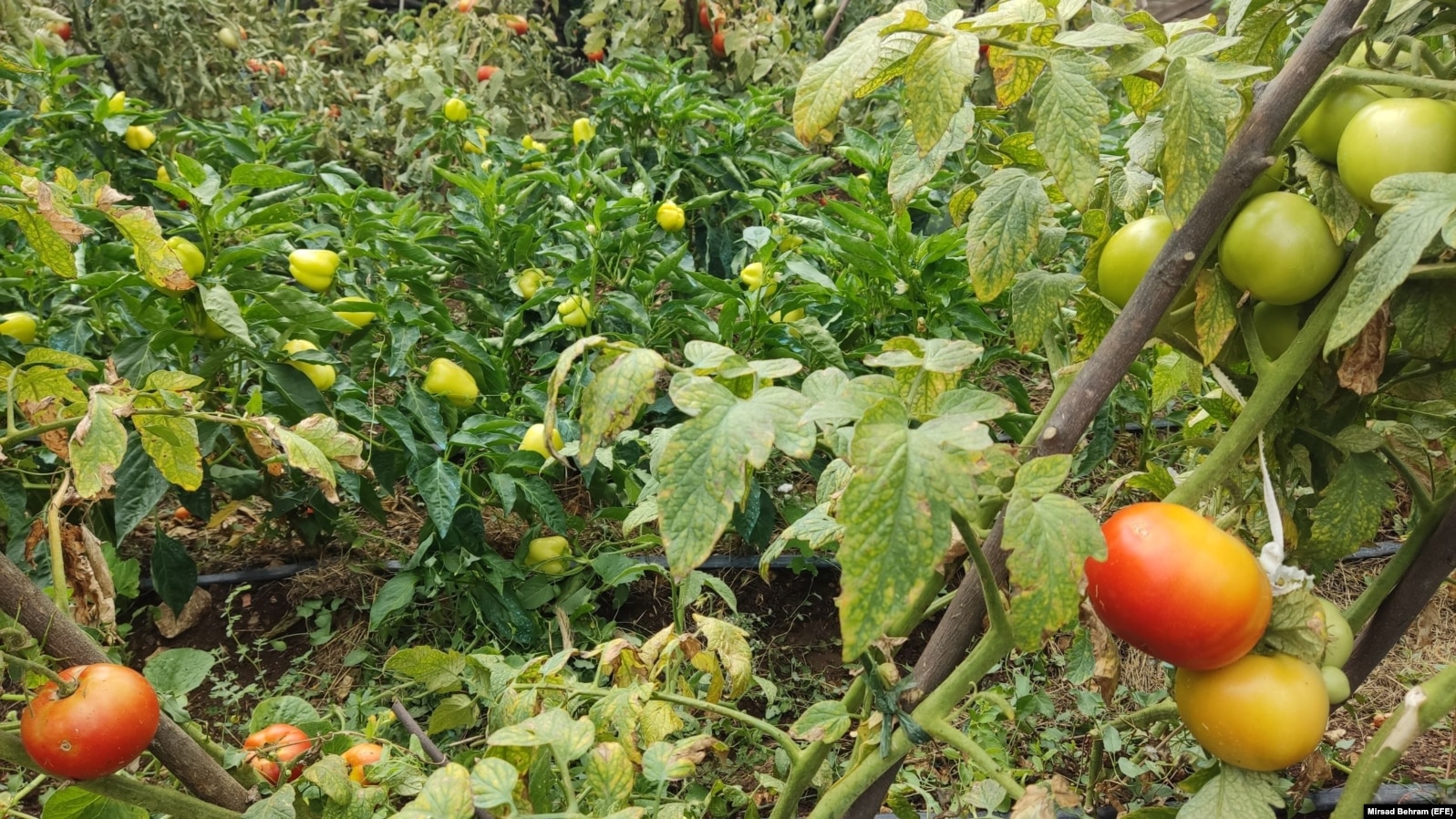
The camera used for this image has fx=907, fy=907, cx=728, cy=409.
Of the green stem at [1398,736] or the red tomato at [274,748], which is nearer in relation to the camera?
the green stem at [1398,736]

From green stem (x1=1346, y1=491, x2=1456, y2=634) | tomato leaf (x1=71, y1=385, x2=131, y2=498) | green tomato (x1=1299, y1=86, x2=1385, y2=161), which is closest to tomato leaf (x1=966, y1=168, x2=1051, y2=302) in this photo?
green tomato (x1=1299, y1=86, x2=1385, y2=161)

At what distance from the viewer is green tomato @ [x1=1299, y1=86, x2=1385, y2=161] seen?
24.1 inches

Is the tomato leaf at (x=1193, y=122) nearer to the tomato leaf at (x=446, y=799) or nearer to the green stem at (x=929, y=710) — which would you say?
the green stem at (x=929, y=710)

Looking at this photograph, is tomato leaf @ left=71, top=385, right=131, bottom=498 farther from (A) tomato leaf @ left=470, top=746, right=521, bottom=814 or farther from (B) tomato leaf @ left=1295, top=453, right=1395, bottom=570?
(B) tomato leaf @ left=1295, top=453, right=1395, bottom=570

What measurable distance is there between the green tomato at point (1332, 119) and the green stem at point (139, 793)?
1061 millimetres

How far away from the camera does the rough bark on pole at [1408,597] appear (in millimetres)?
758

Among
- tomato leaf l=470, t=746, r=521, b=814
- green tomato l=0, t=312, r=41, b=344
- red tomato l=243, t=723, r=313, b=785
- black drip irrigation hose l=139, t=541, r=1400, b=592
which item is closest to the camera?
tomato leaf l=470, t=746, r=521, b=814

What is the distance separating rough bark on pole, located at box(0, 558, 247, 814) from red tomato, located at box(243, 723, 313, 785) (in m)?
0.05

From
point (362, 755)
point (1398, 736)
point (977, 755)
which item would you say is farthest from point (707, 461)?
point (362, 755)

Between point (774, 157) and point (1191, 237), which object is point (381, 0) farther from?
point (1191, 237)

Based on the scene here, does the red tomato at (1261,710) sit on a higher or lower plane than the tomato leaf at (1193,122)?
lower

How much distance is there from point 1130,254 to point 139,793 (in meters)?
0.97

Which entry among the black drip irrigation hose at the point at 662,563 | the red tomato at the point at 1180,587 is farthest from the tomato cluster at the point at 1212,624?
the black drip irrigation hose at the point at 662,563

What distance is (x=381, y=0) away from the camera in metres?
5.94
